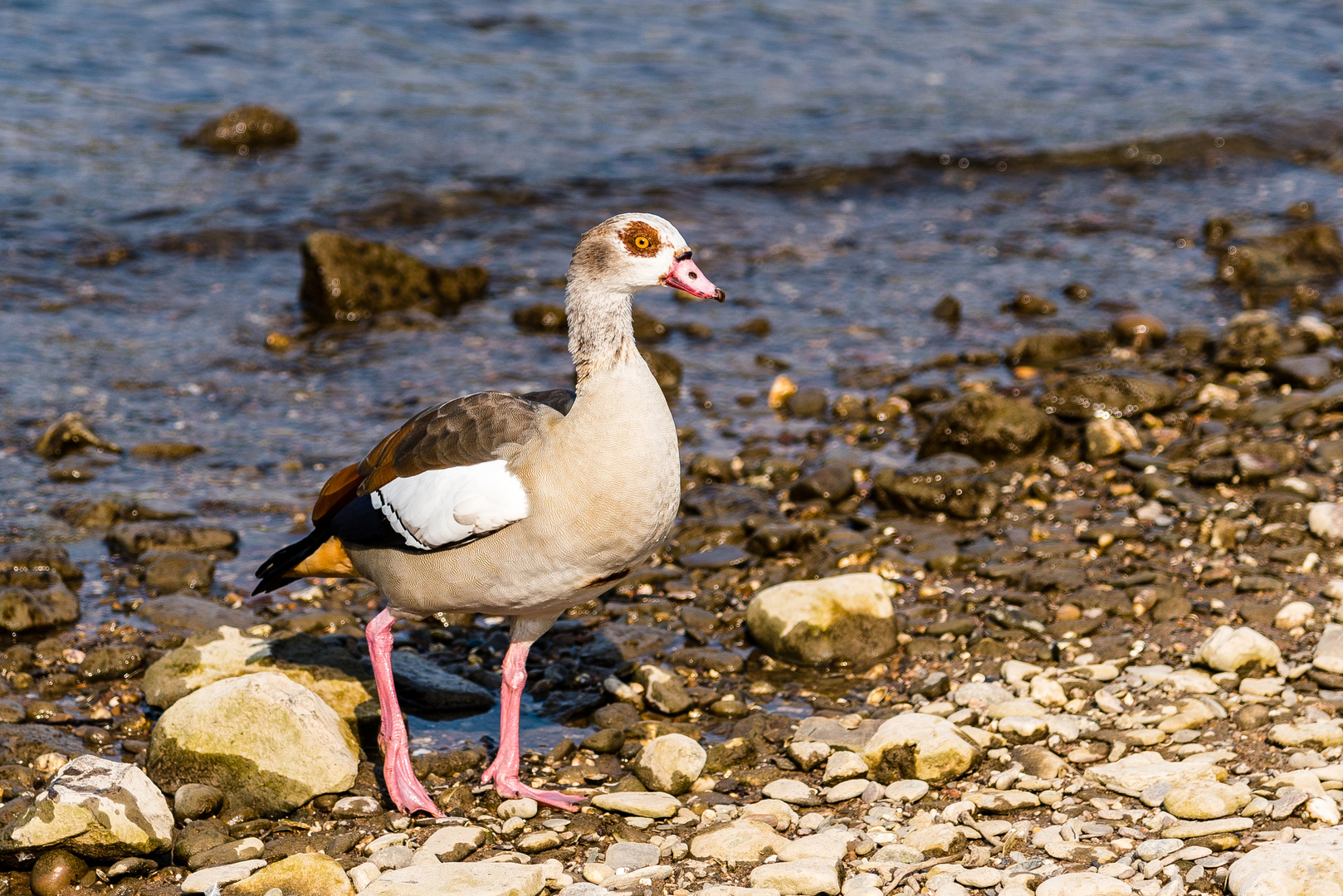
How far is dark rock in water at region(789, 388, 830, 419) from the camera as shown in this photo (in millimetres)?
10422

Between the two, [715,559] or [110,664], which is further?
[715,559]

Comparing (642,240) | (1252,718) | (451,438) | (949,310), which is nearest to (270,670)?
(451,438)

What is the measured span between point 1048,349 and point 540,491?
21.8 feet

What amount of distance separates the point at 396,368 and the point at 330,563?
5375 mm

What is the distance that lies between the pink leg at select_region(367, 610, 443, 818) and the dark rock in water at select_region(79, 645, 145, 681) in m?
1.57

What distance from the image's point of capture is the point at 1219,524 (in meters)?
7.90

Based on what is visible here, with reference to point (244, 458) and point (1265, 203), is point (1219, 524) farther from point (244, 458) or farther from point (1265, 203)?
point (1265, 203)

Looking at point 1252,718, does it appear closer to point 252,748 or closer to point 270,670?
point 252,748

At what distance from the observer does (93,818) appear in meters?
5.35

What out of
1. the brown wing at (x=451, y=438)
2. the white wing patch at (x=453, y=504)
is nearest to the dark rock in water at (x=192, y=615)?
the brown wing at (x=451, y=438)

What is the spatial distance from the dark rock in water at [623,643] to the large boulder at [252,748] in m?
1.61

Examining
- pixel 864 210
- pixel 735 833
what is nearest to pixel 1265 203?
pixel 864 210

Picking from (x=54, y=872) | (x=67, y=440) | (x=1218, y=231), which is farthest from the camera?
Answer: (x=1218, y=231)

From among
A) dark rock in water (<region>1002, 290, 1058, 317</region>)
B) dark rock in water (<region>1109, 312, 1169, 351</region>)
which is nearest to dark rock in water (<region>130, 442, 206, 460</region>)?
dark rock in water (<region>1002, 290, 1058, 317</region>)
